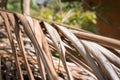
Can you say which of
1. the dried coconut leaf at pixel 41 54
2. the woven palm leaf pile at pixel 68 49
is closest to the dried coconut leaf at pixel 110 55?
the woven palm leaf pile at pixel 68 49

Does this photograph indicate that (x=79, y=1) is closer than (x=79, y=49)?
No

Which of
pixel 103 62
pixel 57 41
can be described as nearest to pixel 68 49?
pixel 57 41

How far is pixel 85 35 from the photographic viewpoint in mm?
743

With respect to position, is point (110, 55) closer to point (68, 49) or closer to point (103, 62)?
point (103, 62)

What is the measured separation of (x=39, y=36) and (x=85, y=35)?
12 centimetres

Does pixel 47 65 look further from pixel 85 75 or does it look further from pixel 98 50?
pixel 85 75

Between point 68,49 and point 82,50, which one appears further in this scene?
point 68,49

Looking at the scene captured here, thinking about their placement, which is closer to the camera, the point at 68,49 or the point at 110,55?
the point at 110,55

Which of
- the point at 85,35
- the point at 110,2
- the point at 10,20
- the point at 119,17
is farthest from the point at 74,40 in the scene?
the point at 119,17

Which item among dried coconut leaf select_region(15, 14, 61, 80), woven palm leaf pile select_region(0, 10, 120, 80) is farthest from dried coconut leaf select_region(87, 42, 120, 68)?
dried coconut leaf select_region(15, 14, 61, 80)

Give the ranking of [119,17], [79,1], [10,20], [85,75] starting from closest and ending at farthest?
[10,20]
[85,75]
[79,1]
[119,17]

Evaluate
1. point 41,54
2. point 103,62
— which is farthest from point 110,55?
point 41,54

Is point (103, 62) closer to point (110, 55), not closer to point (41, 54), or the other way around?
point (110, 55)

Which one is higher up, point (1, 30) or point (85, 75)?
point (1, 30)
